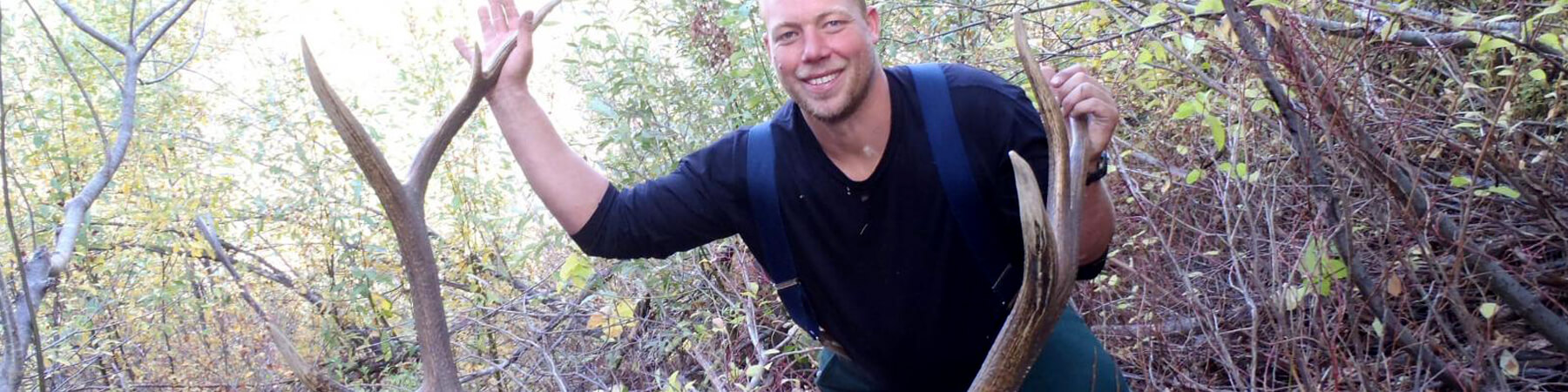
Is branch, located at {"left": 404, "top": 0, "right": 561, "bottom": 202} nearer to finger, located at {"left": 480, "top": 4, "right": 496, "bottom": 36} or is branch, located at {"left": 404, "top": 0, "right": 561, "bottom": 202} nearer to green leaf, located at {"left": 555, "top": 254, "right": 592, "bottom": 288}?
finger, located at {"left": 480, "top": 4, "right": 496, "bottom": 36}

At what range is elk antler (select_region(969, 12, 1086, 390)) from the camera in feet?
7.02

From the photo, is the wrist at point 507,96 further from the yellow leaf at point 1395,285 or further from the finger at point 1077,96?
the yellow leaf at point 1395,285

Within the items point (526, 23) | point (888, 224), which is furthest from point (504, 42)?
point (888, 224)

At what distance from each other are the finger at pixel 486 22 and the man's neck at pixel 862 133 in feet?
2.30

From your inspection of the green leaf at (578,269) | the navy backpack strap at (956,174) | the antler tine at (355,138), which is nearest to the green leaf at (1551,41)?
the navy backpack strap at (956,174)

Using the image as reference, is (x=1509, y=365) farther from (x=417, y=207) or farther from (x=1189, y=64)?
(x=417, y=207)

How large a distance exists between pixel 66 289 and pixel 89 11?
62.9 inches

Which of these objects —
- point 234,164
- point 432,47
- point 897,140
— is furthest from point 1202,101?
point 234,164

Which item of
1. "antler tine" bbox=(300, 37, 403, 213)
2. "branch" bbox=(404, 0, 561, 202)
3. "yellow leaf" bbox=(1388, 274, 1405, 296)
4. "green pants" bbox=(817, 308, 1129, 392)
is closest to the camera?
"antler tine" bbox=(300, 37, 403, 213)

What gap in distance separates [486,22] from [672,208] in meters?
0.56

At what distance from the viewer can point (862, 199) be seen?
263 centimetres

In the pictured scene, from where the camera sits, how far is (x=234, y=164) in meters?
7.04

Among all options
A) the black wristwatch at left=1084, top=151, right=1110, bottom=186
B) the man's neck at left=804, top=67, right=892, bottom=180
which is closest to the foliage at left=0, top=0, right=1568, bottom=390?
the black wristwatch at left=1084, top=151, right=1110, bottom=186

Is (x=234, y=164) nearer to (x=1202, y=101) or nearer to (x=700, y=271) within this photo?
(x=700, y=271)
